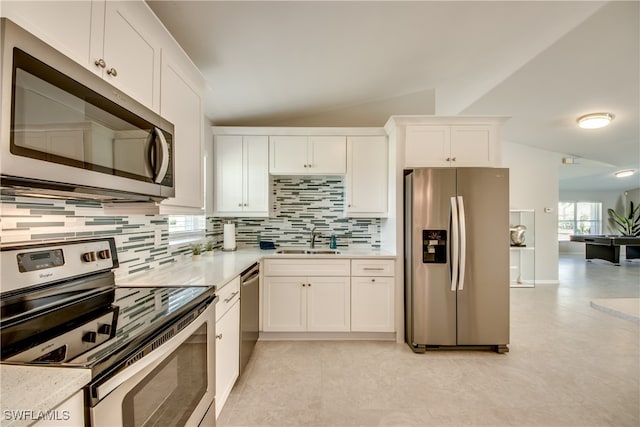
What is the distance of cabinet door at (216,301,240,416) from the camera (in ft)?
5.78

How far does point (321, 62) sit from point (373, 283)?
81.6 inches

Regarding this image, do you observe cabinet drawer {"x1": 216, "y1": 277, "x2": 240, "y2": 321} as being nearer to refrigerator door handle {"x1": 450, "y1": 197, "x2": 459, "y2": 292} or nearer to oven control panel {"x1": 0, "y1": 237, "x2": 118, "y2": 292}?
oven control panel {"x1": 0, "y1": 237, "x2": 118, "y2": 292}

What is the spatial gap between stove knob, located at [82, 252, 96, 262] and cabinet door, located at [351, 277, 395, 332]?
6.98 ft

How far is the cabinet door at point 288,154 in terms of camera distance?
10.8ft

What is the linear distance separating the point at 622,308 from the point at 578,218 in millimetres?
12271

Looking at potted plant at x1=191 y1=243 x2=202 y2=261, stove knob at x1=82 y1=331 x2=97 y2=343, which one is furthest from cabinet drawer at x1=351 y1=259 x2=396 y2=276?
stove knob at x1=82 y1=331 x2=97 y2=343

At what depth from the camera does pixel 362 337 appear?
3008 millimetres

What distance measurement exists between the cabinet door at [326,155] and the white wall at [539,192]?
390 cm

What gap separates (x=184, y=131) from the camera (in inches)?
71.6

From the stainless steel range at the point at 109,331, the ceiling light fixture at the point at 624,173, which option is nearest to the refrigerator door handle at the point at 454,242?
the stainless steel range at the point at 109,331

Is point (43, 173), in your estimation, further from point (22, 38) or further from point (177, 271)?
point (177, 271)

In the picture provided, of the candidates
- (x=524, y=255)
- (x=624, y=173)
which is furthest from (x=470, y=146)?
(x=624, y=173)

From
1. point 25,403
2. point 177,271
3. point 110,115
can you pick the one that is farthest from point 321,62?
point 25,403

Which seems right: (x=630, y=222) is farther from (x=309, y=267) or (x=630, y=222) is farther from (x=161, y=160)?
(x=161, y=160)
